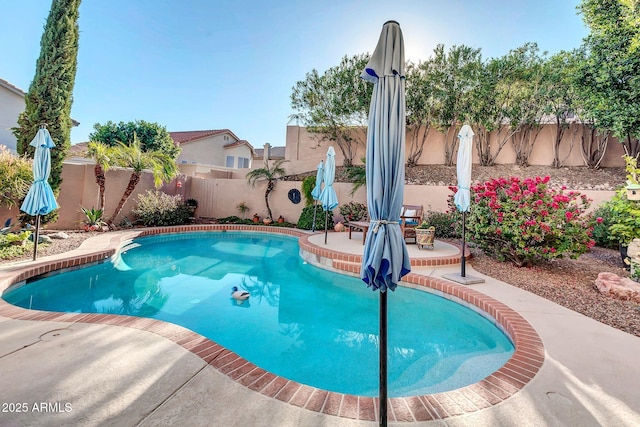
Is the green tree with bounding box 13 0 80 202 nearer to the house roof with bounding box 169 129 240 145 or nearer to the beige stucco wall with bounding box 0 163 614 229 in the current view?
the beige stucco wall with bounding box 0 163 614 229

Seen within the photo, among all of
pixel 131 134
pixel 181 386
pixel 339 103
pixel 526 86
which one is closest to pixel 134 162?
pixel 339 103

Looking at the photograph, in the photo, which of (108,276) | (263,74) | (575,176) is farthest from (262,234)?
(575,176)

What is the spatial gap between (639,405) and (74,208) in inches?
562

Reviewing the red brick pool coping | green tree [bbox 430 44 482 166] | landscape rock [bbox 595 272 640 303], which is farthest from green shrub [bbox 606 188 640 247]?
green tree [bbox 430 44 482 166]

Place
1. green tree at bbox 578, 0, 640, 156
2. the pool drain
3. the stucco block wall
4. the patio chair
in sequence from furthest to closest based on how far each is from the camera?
the stucco block wall
green tree at bbox 578, 0, 640, 156
the patio chair
the pool drain

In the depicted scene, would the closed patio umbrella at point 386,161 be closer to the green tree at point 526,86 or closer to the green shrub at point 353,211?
the green shrub at point 353,211

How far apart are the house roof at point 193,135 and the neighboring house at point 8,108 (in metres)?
8.96

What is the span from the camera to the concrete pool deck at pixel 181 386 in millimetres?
1888

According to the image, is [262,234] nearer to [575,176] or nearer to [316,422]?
[316,422]

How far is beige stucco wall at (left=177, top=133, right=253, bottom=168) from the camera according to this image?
74.7 feet

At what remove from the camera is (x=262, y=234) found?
12.1m

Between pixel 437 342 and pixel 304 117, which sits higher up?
pixel 304 117

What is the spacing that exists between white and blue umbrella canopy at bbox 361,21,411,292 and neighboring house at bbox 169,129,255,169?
75.5ft

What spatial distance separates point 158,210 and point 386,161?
12.3m
